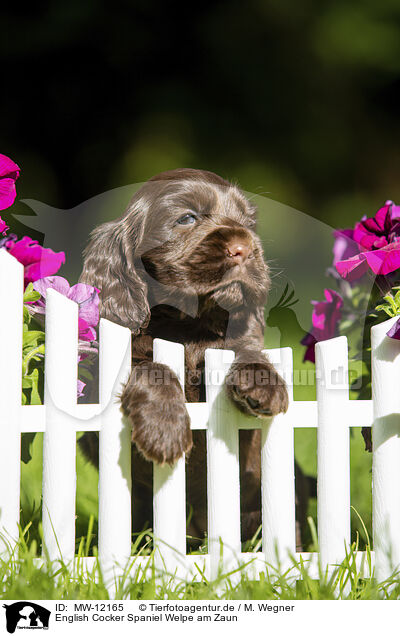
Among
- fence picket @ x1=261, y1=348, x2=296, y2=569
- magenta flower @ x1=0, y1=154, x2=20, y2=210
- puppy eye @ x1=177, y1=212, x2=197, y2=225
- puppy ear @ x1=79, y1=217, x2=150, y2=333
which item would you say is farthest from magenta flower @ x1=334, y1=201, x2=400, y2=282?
magenta flower @ x1=0, y1=154, x2=20, y2=210

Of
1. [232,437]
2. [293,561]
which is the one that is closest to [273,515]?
[293,561]

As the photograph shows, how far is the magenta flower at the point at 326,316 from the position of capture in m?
2.24

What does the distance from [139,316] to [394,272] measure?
856mm

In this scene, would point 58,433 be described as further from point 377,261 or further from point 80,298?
point 377,261

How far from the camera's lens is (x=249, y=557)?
185 cm

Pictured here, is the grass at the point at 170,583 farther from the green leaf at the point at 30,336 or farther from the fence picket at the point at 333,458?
the green leaf at the point at 30,336

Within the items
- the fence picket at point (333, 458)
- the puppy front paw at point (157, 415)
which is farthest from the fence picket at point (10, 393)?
the fence picket at point (333, 458)

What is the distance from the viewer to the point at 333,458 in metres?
1.82

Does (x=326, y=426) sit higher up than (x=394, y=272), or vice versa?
(x=394, y=272)

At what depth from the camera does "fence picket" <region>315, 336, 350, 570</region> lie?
1.82m

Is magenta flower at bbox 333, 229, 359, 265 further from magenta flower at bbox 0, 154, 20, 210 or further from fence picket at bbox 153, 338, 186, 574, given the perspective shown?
magenta flower at bbox 0, 154, 20, 210

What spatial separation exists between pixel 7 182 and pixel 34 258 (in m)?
0.25
